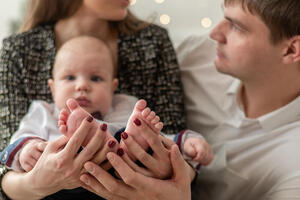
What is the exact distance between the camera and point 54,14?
148 cm

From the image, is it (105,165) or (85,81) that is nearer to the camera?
(105,165)

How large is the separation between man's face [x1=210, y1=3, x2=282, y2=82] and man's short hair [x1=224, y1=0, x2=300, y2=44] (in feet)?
0.05

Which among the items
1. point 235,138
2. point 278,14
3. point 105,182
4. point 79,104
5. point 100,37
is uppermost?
point 278,14

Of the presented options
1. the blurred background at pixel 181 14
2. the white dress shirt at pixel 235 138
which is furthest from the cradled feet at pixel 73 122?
the blurred background at pixel 181 14

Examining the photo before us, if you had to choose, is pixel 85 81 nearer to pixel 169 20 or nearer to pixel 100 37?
pixel 100 37

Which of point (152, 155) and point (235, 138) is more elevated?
point (152, 155)

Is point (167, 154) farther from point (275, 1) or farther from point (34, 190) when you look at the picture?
point (275, 1)

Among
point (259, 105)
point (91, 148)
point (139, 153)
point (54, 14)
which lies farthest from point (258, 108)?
point (54, 14)

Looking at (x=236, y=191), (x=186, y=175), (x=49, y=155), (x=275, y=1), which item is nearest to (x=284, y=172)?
(x=236, y=191)

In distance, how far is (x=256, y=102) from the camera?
1284 mm

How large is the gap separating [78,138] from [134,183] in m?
0.18

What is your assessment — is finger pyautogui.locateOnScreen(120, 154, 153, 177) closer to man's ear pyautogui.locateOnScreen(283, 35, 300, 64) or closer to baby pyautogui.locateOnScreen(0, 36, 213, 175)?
baby pyautogui.locateOnScreen(0, 36, 213, 175)

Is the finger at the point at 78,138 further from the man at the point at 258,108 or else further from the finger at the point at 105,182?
the man at the point at 258,108

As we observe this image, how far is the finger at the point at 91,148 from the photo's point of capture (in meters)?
0.81
